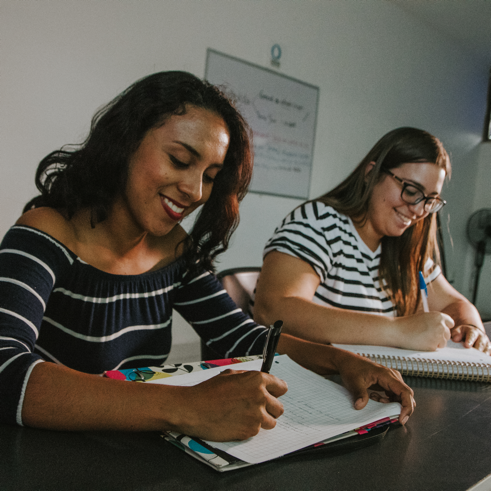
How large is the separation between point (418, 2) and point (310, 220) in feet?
11.2

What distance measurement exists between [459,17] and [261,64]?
7.49 ft

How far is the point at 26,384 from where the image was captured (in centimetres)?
61

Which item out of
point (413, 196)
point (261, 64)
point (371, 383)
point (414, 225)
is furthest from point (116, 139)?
point (261, 64)

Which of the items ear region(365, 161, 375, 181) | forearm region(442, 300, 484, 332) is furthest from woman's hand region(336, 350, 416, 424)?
ear region(365, 161, 375, 181)

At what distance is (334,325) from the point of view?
3.90 ft

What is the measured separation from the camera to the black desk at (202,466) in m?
0.50

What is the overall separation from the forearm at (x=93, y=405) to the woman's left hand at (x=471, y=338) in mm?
954

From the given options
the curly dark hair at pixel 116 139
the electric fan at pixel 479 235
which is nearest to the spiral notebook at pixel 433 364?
the curly dark hair at pixel 116 139

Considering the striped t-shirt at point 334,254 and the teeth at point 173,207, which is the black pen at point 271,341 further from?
the striped t-shirt at point 334,254

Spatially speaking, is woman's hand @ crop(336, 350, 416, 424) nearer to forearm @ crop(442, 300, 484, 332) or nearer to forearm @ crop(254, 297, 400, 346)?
forearm @ crop(254, 297, 400, 346)

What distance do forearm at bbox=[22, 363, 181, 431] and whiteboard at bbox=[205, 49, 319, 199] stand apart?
101 inches

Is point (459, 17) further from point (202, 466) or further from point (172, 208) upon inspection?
point (202, 466)

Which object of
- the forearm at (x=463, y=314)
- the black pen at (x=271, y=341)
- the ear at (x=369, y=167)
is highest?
the ear at (x=369, y=167)

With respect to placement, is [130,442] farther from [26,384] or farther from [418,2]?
[418,2]
